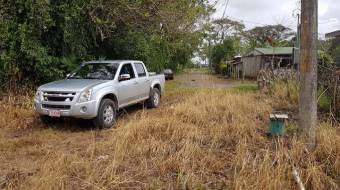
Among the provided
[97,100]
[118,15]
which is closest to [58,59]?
[118,15]

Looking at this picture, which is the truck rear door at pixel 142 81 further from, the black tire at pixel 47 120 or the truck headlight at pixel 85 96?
the black tire at pixel 47 120

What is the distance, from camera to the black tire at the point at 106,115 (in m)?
7.56

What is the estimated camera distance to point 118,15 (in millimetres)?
11266

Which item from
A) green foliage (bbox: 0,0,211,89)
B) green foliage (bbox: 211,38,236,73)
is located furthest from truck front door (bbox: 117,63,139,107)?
green foliage (bbox: 211,38,236,73)

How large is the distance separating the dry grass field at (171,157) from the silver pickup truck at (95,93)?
0.47m

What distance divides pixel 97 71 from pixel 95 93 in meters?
1.44

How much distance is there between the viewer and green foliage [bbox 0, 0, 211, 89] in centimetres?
961

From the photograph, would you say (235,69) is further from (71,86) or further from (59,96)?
(59,96)

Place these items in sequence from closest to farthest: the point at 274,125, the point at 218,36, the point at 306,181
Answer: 1. the point at 306,181
2. the point at 274,125
3. the point at 218,36

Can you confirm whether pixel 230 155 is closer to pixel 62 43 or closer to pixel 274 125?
pixel 274 125

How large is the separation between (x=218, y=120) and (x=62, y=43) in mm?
6413

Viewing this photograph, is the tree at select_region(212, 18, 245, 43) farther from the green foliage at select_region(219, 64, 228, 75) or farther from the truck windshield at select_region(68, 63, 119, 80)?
the truck windshield at select_region(68, 63, 119, 80)

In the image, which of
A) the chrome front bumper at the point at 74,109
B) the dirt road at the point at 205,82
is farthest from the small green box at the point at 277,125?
the dirt road at the point at 205,82

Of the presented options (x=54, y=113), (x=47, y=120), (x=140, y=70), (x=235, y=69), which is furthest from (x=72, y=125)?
(x=235, y=69)
